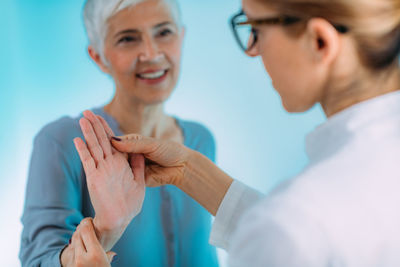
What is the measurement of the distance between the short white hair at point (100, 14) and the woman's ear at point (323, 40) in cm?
67

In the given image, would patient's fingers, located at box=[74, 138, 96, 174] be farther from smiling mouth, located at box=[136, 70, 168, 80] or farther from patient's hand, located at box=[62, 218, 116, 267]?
smiling mouth, located at box=[136, 70, 168, 80]

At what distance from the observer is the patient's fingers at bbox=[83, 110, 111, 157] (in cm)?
94

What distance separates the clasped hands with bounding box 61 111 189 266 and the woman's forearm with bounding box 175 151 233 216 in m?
0.02

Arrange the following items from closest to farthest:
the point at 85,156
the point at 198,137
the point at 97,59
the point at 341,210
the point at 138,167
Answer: the point at 341,210 → the point at 85,156 → the point at 138,167 → the point at 97,59 → the point at 198,137

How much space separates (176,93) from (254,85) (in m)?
0.29

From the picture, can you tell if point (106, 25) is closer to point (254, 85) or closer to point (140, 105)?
point (140, 105)

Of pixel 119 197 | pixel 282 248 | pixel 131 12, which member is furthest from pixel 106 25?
pixel 282 248

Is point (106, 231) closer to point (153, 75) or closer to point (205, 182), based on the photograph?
point (205, 182)

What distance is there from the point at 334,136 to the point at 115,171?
496mm

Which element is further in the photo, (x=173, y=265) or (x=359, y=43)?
(x=173, y=265)

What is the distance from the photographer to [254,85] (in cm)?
154

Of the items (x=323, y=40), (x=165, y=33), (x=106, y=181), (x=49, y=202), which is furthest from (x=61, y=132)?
(x=323, y=40)

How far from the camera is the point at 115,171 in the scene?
3.14 feet

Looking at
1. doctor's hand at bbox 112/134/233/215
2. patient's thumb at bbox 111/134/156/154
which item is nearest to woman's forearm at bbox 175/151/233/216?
doctor's hand at bbox 112/134/233/215
